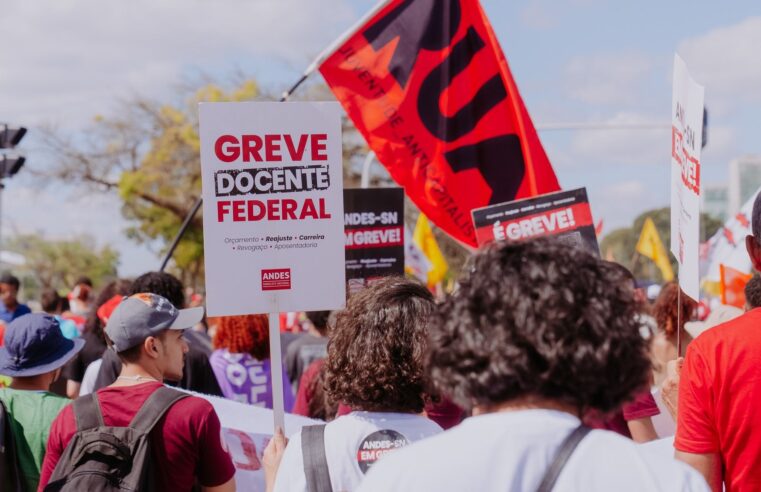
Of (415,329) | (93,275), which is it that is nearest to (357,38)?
(415,329)

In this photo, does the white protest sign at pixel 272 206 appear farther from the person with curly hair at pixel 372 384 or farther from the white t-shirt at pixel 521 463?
the white t-shirt at pixel 521 463

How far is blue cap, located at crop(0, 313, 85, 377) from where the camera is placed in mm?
4293

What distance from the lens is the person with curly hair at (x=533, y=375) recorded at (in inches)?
62.9

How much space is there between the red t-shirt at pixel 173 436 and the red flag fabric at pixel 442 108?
265cm

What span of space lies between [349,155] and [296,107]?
28.4 meters

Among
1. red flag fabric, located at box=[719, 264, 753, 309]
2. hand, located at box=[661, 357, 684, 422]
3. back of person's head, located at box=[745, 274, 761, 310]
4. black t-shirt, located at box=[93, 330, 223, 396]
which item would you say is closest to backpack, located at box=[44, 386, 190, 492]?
black t-shirt, located at box=[93, 330, 223, 396]

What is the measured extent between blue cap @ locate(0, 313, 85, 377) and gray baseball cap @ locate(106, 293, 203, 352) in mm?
829

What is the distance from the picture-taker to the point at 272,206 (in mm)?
3605

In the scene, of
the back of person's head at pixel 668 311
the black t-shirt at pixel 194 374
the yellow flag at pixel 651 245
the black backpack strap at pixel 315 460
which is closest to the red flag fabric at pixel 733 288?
the back of person's head at pixel 668 311

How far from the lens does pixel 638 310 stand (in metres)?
1.83

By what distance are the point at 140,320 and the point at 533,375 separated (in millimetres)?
2303

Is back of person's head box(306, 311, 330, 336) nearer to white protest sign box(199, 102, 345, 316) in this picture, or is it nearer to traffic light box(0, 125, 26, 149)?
white protest sign box(199, 102, 345, 316)

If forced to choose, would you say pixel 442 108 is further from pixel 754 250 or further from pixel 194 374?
pixel 754 250

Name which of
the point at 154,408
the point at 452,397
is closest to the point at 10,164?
the point at 154,408
